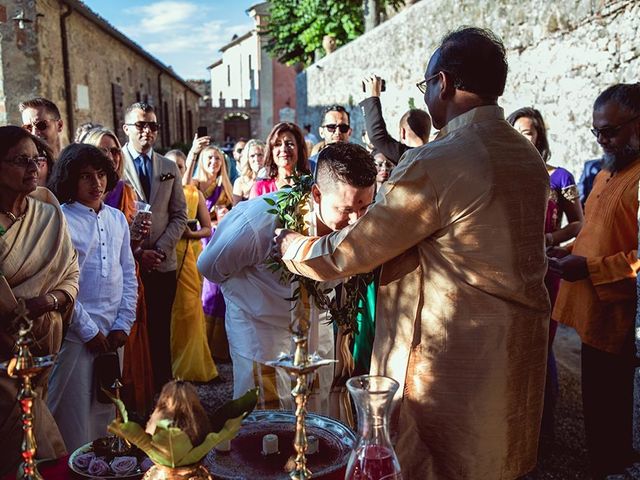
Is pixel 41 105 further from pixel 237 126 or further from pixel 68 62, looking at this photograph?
pixel 237 126

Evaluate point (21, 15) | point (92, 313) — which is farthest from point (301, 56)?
point (92, 313)

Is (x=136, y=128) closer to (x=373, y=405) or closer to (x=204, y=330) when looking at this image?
(x=204, y=330)

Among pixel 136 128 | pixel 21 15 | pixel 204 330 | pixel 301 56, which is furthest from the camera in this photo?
pixel 301 56

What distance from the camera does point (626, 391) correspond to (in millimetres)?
3354

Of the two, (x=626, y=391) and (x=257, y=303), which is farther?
(x=626, y=391)

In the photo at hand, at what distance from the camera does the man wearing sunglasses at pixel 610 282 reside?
3.23 m

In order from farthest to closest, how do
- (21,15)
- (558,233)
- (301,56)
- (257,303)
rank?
(301,56)
(21,15)
(558,233)
(257,303)

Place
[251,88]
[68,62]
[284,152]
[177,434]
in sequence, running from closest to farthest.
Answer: [177,434]
[284,152]
[68,62]
[251,88]

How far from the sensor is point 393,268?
2.06 meters

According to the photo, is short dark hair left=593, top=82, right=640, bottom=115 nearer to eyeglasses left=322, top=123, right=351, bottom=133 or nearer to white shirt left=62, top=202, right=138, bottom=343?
eyeglasses left=322, top=123, right=351, bottom=133

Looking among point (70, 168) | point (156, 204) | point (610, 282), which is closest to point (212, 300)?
point (156, 204)

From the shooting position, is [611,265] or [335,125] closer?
[611,265]

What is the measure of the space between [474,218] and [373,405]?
70cm

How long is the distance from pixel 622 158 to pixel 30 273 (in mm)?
3033
